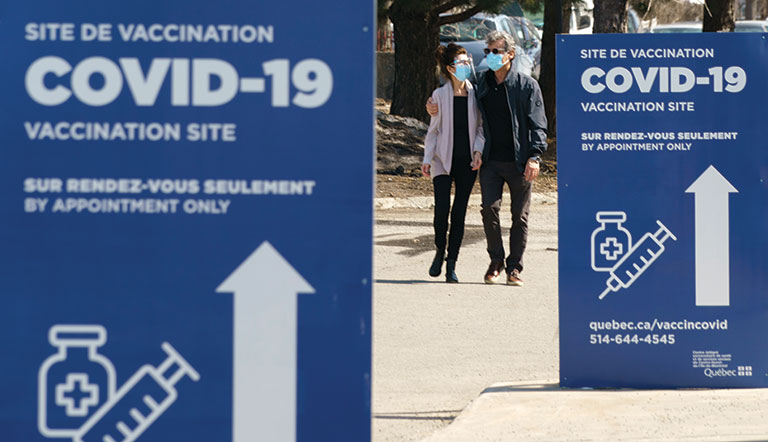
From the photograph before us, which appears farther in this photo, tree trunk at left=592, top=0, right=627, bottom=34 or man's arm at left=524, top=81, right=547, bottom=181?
tree trunk at left=592, top=0, right=627, bottom=34

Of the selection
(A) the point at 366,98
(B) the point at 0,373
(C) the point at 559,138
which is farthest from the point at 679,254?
(B) the point at 0,373

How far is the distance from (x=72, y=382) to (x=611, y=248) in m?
3.48

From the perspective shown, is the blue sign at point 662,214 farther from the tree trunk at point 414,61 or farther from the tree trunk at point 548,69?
the tree trunk at point 548,69

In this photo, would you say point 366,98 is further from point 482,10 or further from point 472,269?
point 482,10

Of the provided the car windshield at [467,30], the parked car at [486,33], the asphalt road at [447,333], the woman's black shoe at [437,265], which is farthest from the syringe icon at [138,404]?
the car windshield at [467,30]

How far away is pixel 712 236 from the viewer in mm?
5867

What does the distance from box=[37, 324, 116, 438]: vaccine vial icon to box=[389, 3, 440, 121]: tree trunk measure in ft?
56.3

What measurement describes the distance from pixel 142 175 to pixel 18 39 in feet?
1.46

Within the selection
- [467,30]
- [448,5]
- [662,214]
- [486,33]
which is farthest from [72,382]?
[486,33]

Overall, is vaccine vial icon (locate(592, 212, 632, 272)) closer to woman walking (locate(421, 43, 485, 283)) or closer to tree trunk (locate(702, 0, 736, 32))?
woman walking (locate(421, 43, 485, 283))

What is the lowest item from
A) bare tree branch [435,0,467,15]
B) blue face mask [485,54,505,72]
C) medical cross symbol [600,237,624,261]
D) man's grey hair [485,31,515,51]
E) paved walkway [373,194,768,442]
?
paved walkway [373,194,768,442]

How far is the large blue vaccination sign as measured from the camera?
2.94m

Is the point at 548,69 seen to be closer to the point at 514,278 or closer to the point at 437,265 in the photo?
the point at 437,265

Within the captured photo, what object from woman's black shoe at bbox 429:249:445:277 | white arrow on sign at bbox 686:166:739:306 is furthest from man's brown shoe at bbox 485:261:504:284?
white arrow on sign at bbox 686:166:739:306
